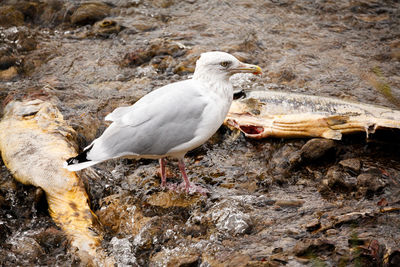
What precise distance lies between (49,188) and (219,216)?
67.7 inches

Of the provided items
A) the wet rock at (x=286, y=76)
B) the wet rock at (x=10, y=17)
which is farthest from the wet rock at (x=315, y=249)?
the wet rock at (x=10, y=17)

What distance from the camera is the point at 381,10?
9156 millimetres

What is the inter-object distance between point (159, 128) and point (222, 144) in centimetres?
148

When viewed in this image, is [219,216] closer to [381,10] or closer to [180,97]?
[180,97]

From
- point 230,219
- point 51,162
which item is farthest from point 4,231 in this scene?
point 230,219

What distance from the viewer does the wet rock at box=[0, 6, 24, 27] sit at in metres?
9.27

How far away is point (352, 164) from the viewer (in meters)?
4.93

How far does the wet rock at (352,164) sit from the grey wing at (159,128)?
1725 millimetres

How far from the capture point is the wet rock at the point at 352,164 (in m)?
4.89

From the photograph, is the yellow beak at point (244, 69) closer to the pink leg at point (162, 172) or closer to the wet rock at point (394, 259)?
the pink leg at point (162, 172)

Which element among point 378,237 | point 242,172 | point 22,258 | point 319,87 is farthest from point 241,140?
point 22,258

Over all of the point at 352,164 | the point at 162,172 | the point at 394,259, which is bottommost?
the point at 162,172

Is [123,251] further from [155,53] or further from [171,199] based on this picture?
[155,53]

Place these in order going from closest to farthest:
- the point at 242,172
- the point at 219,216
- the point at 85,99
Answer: the point at 219,216, the point at 242,172, the point at 85,99
